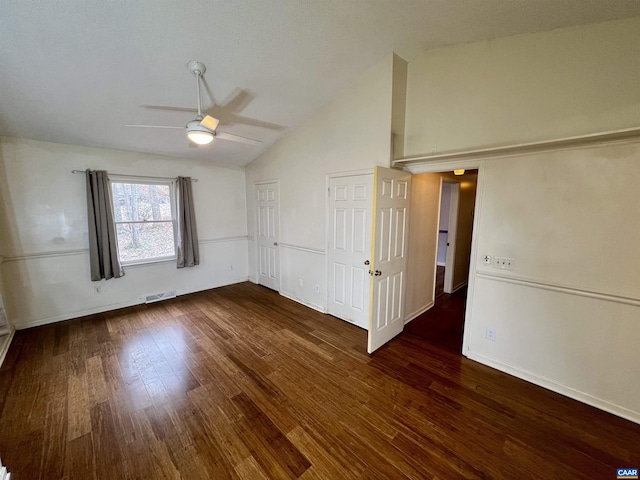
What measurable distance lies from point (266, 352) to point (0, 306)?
3.25 metres

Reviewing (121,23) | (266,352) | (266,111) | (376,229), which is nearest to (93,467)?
(266,352)

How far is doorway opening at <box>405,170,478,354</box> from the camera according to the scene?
3.33 m

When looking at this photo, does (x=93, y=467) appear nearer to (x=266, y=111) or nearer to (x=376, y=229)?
(x=376, y=229)

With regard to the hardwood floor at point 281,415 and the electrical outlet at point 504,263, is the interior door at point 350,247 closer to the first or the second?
the hardwood floor at point 281,415

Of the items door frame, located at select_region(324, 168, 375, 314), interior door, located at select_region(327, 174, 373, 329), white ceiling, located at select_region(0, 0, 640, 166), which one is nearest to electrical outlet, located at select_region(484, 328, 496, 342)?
interior door, located at select_region(327, 174, 373, 329)

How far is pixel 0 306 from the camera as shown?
9.73ft

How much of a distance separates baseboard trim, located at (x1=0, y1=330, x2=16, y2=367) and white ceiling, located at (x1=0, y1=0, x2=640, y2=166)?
97.5 inches

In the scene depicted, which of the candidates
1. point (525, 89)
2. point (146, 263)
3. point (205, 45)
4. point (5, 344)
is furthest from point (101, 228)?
point (525, 89)

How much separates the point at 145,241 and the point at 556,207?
5427 mm

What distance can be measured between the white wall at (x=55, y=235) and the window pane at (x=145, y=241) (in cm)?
21

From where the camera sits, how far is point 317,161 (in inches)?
146

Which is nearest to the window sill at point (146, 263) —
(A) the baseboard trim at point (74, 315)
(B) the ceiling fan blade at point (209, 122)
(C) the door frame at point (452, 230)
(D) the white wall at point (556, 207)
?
(A) the baseboard trim at point (74, 315)

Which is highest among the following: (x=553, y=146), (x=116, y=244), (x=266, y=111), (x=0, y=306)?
(x=266, y=111)

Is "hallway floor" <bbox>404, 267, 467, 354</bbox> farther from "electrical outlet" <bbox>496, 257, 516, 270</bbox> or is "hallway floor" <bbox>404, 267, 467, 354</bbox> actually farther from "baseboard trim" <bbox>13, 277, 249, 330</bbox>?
"baseboard trim" <bbox>13, 277, 249, 330</bbox>
